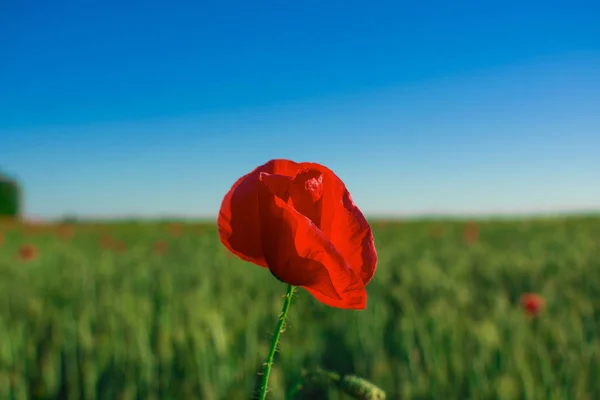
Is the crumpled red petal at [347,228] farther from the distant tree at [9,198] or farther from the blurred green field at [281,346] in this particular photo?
the distant tree at [9,198]

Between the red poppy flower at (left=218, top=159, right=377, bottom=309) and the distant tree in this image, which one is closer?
the red poppy flower at (left=218, top=159, right=377, bottom=309)

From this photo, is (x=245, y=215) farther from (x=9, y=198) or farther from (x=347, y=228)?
(x=9, y=198)

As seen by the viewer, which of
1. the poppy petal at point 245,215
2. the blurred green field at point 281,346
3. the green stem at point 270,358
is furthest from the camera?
the blurred green field at point 281,346

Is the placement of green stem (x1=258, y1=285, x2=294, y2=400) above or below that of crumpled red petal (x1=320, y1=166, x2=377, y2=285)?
below

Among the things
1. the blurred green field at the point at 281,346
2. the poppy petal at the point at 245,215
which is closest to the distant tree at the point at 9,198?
the blurred green field at the point at 281,346

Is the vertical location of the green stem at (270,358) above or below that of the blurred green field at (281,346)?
above

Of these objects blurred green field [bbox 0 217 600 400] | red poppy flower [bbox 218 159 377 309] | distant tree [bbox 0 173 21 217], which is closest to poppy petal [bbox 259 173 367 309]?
red poppy flower [bbox 218 159 377 309]

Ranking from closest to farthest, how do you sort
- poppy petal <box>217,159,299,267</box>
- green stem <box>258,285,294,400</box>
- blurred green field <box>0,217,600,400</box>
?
green stem <box>258,285,294,400</box> → poppy petal <box>217,159,299,267</box> → blurred green field <box>0,217,600,400</box>

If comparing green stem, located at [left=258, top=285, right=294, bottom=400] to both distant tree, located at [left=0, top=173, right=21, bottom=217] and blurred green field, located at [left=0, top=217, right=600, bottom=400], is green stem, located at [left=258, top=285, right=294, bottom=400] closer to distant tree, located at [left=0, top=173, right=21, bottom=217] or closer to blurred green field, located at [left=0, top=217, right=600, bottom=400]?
blurred green field, located at [left=0, top=217, right=600, bottom=400]
